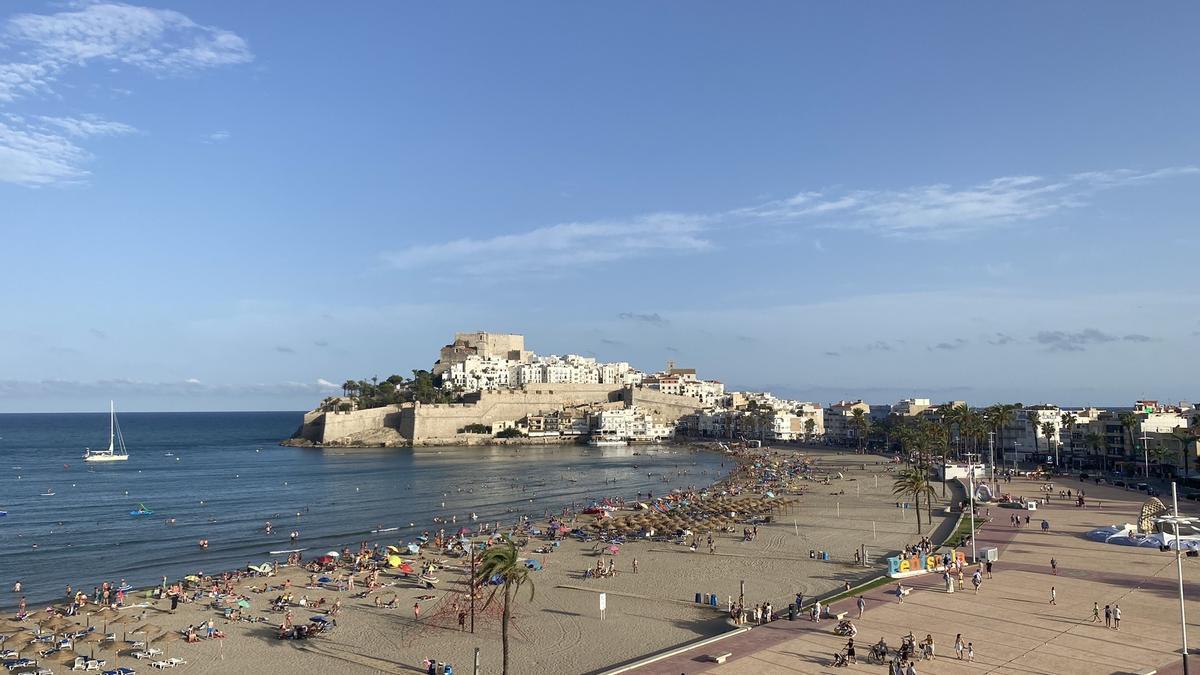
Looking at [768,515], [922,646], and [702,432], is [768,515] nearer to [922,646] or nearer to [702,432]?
[922,646]

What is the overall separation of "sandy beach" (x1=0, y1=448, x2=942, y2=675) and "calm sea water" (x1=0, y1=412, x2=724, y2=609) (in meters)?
10.5

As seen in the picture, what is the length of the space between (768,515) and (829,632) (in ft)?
97.5

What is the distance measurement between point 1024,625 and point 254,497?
62812 millimetres

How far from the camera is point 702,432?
164 meters

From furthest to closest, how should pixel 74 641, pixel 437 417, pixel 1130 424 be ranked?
pixel 437 417
pixel 1130 424
pixel 74 641

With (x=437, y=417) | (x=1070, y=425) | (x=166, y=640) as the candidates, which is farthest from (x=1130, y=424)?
(x=437, y=417)

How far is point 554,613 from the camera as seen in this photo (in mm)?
30656

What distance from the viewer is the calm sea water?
4534 centimetres

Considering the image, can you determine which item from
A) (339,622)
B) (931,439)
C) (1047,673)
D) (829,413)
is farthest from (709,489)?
(829,413)

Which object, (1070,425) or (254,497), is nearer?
(254,497)

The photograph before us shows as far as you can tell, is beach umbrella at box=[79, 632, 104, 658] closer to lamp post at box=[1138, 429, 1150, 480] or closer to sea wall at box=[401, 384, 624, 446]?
lamp post at box=[1138, 429, 1150, 480]

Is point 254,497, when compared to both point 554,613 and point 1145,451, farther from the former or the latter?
point 1145,451

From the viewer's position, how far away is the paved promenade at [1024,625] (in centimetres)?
2197

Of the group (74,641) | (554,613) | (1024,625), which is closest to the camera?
(1024,625)
